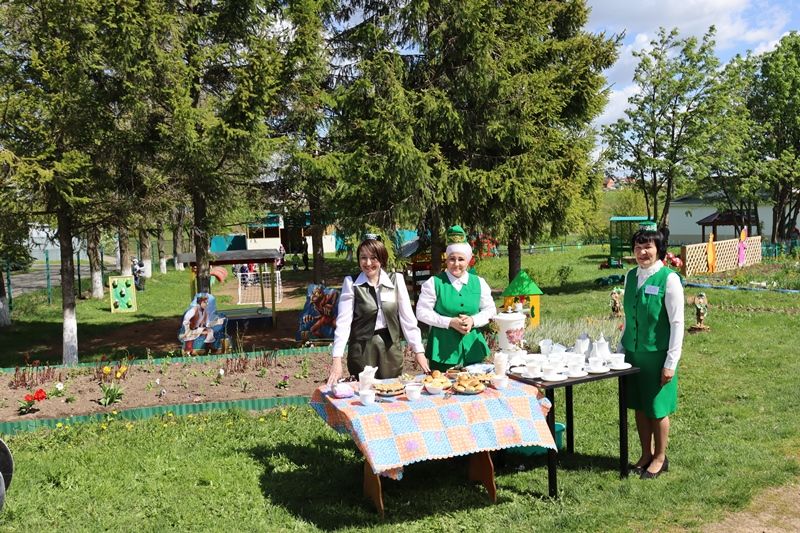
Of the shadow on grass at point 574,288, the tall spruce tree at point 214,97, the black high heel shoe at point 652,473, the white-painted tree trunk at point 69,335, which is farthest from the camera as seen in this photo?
the shadow on grass at point 574,288

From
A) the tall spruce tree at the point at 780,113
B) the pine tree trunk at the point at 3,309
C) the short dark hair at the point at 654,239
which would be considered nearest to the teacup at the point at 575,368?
the short dark hair at the point at 654,239

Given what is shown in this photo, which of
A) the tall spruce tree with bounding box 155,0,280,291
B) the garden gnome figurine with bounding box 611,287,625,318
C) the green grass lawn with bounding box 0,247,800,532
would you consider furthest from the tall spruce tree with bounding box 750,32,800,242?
the green grass lawn with bounding box 0,247,800,532

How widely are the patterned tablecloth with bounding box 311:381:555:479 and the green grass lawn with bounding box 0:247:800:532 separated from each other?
0.60 m

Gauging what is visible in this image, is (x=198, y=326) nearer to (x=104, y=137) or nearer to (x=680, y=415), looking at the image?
(x=104, y=137)

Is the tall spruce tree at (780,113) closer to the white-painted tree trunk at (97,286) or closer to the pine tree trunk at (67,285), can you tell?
the white-painted tree trunk at (97,286)

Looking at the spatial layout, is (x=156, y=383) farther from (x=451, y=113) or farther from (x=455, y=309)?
(x=451, y=113)

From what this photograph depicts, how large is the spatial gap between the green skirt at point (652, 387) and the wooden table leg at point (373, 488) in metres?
1.94

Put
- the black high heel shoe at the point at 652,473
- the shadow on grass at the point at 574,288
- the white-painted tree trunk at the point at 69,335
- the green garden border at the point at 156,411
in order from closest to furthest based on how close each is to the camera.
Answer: the black high heel shoe at the point at 652,473, the green garden border at the point at 156,411, the white-painted tree trunk at the point at 69,335, the shadow on grass at the point at 574,288

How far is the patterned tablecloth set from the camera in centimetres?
387

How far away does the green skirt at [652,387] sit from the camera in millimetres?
4723

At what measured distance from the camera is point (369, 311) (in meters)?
4.76

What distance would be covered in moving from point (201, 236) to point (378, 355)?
7.08 meters

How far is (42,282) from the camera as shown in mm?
28234

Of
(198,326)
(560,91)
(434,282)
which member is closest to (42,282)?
(198,326)
